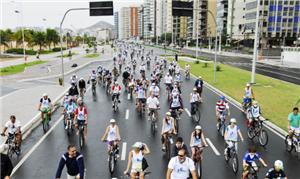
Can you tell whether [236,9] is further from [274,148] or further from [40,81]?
[274,148]

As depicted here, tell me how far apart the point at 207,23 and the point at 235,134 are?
13593 centimetres

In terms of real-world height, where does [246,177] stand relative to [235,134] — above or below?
below

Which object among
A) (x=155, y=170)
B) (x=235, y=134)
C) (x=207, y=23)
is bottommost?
(x=155, y=170)

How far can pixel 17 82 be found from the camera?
32.9 meters

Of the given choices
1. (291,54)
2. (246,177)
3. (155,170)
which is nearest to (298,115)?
(246,177)

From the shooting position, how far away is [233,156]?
10.8 m

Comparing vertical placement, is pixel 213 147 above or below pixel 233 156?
below


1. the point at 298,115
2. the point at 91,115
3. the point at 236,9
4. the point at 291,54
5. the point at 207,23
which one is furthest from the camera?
the point at 207,23

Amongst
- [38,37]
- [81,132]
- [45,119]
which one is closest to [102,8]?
[45,119]

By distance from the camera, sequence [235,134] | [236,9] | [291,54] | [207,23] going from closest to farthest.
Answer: [235,134]
[291,54]
[236,9]
[207,23]

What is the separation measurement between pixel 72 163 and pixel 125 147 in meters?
5.70

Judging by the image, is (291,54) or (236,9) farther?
(236,9)

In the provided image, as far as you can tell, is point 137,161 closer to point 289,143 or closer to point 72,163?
point 72,163

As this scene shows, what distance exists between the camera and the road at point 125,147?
34.9 ft
